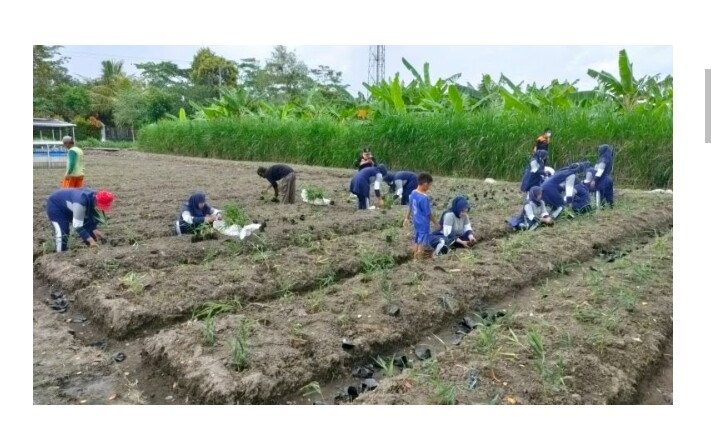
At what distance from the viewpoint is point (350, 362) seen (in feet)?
11.4

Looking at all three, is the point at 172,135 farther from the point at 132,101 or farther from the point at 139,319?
the point at 139,319

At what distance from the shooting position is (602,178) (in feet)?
25.6

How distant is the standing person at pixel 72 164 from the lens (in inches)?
255

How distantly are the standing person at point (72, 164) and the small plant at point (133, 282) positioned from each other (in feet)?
8.58

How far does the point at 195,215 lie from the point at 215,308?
84.3 inches

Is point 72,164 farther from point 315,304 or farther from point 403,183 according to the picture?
point 403,183

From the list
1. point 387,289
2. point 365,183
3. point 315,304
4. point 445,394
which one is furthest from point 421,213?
point 365,183

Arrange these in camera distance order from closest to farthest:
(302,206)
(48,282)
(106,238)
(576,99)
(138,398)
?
1. (138,398)
2. (48,282)
3. (106,238)
4. (302,206)
5. (576,99)

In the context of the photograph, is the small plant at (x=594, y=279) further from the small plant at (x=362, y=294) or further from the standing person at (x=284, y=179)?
the standing person at (x=284, y=179)

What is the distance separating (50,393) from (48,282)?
6.37 ft

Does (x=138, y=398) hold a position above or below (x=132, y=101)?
below

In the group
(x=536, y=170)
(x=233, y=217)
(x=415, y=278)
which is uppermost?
(x=536, y=170)
